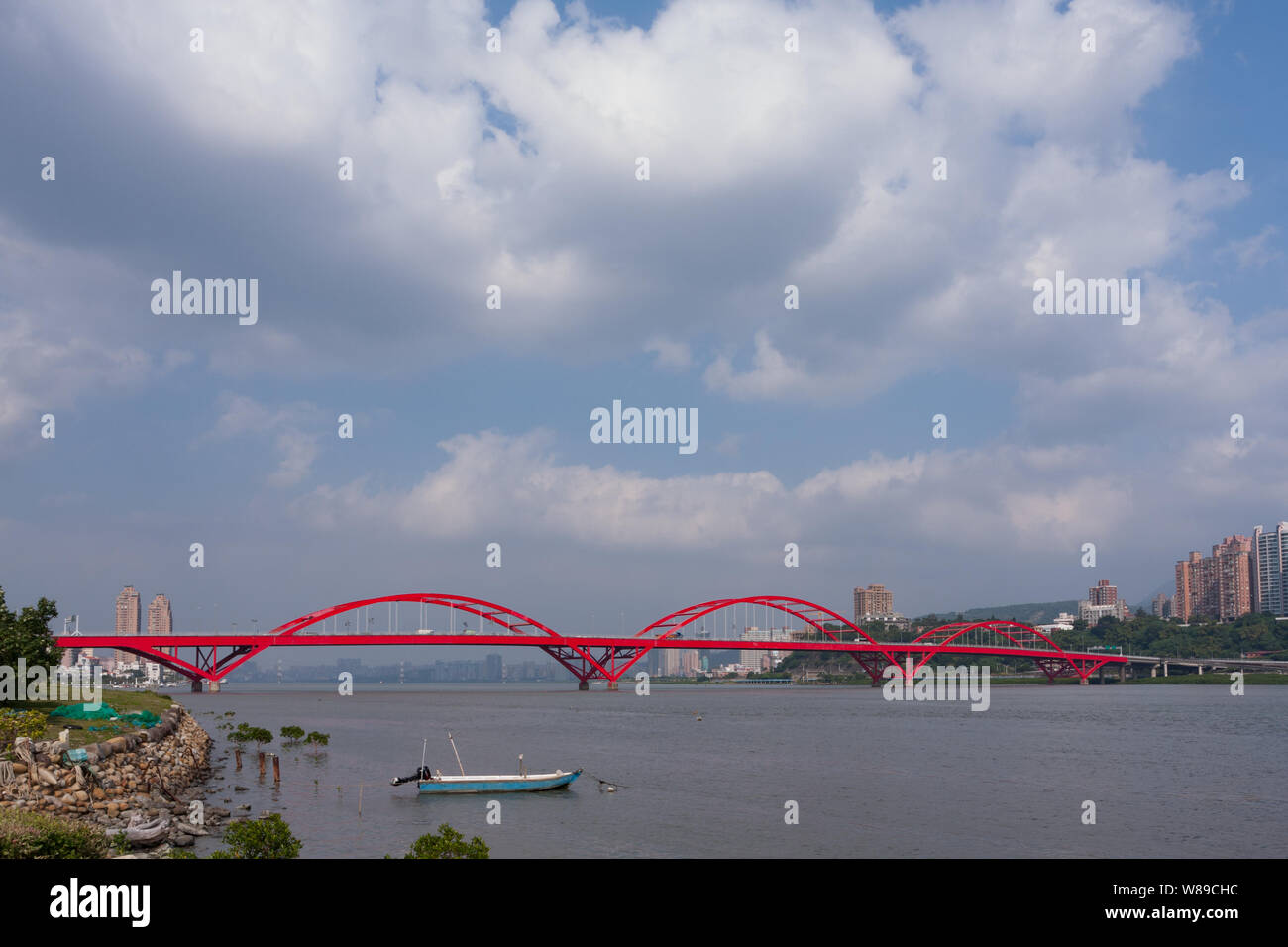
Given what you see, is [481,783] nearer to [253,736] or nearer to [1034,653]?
[253,736]

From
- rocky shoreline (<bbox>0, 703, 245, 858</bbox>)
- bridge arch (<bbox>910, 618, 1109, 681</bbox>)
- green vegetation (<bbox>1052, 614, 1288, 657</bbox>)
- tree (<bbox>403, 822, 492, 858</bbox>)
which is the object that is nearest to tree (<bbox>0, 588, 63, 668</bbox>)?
rocky shoreline (<bbox>0, 703, 245, 858</bbox>)

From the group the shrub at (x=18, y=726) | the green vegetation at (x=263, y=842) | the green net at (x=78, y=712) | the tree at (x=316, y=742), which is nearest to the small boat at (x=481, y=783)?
the green net at (x=78, y=712)

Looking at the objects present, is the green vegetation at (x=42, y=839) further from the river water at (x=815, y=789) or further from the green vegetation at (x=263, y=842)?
the river water at (x=815, y=789)

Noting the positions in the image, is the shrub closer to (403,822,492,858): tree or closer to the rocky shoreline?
the rocky shoreline

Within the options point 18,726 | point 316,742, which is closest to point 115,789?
point 18,726
